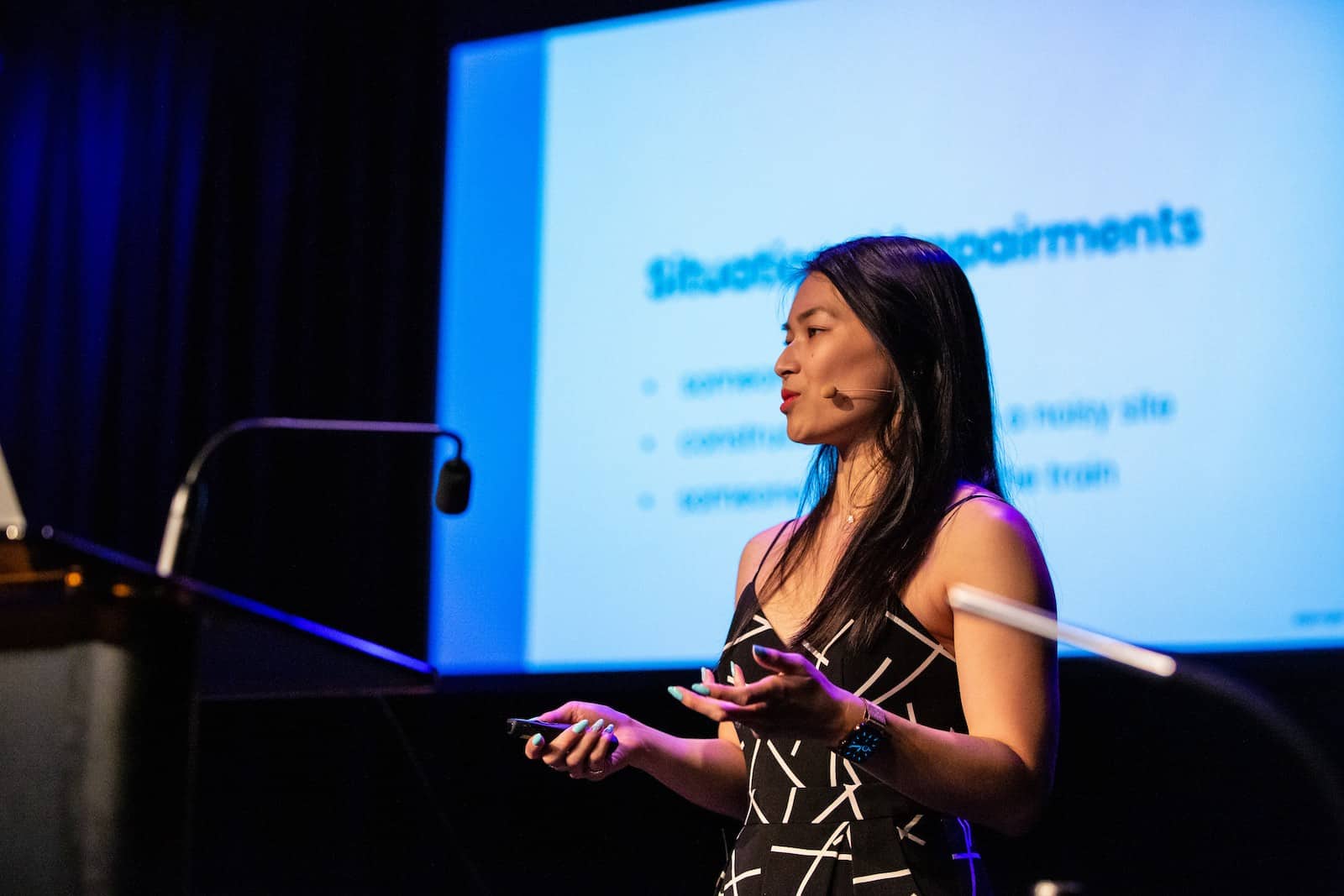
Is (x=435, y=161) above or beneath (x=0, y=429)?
above

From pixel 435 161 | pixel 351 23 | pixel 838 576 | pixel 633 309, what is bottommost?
pixel 838 576

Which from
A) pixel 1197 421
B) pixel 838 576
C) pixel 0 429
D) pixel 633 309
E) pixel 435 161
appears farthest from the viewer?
pixel 0 429

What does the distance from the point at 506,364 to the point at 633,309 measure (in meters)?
0.42

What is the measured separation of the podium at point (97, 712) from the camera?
3.75 feet

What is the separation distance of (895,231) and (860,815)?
1.77m

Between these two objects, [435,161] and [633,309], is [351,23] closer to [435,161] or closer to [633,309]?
[435,161]

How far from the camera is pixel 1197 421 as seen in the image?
2785 millimetres

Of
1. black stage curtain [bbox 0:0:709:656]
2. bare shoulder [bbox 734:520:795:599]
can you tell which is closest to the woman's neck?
bare shoulder [bbox 734:520:795:599]

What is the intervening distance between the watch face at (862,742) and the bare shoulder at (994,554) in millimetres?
344

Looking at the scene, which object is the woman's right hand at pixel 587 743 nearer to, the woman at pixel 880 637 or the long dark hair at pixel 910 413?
the woman at pixel 880 637

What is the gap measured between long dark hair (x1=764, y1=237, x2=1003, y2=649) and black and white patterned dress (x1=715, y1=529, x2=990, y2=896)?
0.07 meters

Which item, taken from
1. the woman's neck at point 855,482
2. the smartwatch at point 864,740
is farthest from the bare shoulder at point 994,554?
the smartwatch at point 864,740

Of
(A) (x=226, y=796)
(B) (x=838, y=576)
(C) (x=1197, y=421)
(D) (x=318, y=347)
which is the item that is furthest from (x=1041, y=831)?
(D) (x=318, y=347)

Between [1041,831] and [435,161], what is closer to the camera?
[1041,831]
